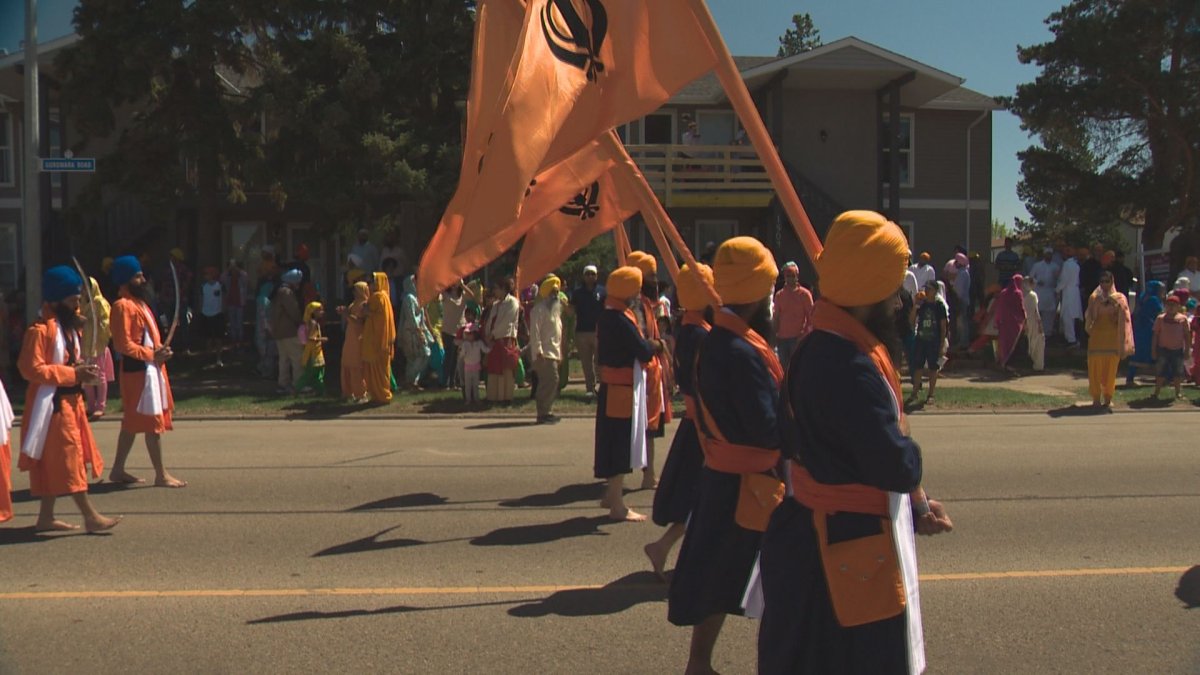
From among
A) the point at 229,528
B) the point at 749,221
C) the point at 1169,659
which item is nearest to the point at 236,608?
the point at 229,528

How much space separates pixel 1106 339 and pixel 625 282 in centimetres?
973

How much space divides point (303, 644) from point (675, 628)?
6.02 ft

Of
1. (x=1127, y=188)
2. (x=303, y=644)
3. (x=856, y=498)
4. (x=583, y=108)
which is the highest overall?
(x=1127, y=188)

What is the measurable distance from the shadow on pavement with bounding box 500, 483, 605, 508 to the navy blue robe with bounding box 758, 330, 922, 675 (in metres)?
5.00

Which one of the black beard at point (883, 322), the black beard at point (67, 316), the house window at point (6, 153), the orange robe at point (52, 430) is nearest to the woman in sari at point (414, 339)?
the black beard at point (67, 316)

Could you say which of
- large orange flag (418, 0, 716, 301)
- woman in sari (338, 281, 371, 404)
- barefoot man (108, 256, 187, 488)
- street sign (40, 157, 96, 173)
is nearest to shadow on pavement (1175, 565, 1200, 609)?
large orange flag (418, 0, 716, 301)

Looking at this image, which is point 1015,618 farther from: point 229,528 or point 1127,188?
point 1127,188

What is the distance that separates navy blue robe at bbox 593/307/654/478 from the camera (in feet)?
24.0

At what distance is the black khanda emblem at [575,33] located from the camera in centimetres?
568

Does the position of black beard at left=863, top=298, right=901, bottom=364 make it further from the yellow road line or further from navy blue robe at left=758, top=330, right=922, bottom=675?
the yellow road line

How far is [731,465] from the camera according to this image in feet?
14.4

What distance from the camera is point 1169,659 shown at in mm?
4746

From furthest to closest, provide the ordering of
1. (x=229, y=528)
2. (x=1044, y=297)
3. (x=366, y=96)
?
1. (x=1044, y=297)
2. (x=366, y=96)
3. (x=229, y=528)

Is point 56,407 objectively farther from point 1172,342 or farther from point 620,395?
point 1172,342
